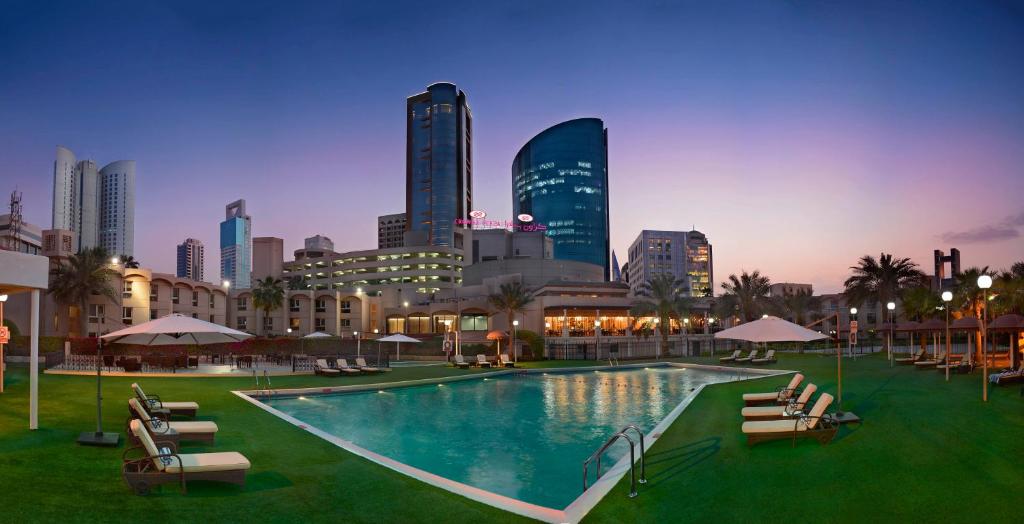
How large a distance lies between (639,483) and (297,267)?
12901 centimetres

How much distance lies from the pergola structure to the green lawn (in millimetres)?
629

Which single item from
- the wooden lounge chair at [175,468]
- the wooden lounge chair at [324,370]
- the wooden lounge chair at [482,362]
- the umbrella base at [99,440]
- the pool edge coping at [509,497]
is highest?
the wooden lounge chair at [175,468]

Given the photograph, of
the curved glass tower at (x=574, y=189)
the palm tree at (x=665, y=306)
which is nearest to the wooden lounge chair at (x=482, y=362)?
the palm tree at (x=665, y=306)

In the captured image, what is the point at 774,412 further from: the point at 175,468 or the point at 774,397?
the point at 175,468

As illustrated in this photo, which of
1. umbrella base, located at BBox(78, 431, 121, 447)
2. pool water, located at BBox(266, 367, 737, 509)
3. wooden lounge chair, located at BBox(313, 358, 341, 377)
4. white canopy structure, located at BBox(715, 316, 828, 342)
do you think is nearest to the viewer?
umbrella base, located at BBox(78, 431, 121, 447)

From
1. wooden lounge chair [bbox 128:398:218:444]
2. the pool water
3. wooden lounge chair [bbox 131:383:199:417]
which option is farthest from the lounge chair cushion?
wooden lounge chair [bbox 131:383:199:417]

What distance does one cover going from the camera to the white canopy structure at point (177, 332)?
15672 millimetres

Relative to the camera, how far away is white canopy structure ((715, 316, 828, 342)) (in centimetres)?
1620

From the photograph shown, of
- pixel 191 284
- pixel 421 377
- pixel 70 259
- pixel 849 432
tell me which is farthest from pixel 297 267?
pixel 849 432

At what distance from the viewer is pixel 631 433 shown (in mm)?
14914

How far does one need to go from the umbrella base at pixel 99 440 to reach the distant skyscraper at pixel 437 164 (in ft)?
525

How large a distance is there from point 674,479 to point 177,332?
1387 centimetres

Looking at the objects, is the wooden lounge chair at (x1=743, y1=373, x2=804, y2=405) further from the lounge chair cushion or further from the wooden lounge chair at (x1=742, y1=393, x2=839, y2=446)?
the lounge chair cushion

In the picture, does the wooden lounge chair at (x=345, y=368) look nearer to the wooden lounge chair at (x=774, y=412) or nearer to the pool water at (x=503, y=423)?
the pool water at (x=503, y=423)
